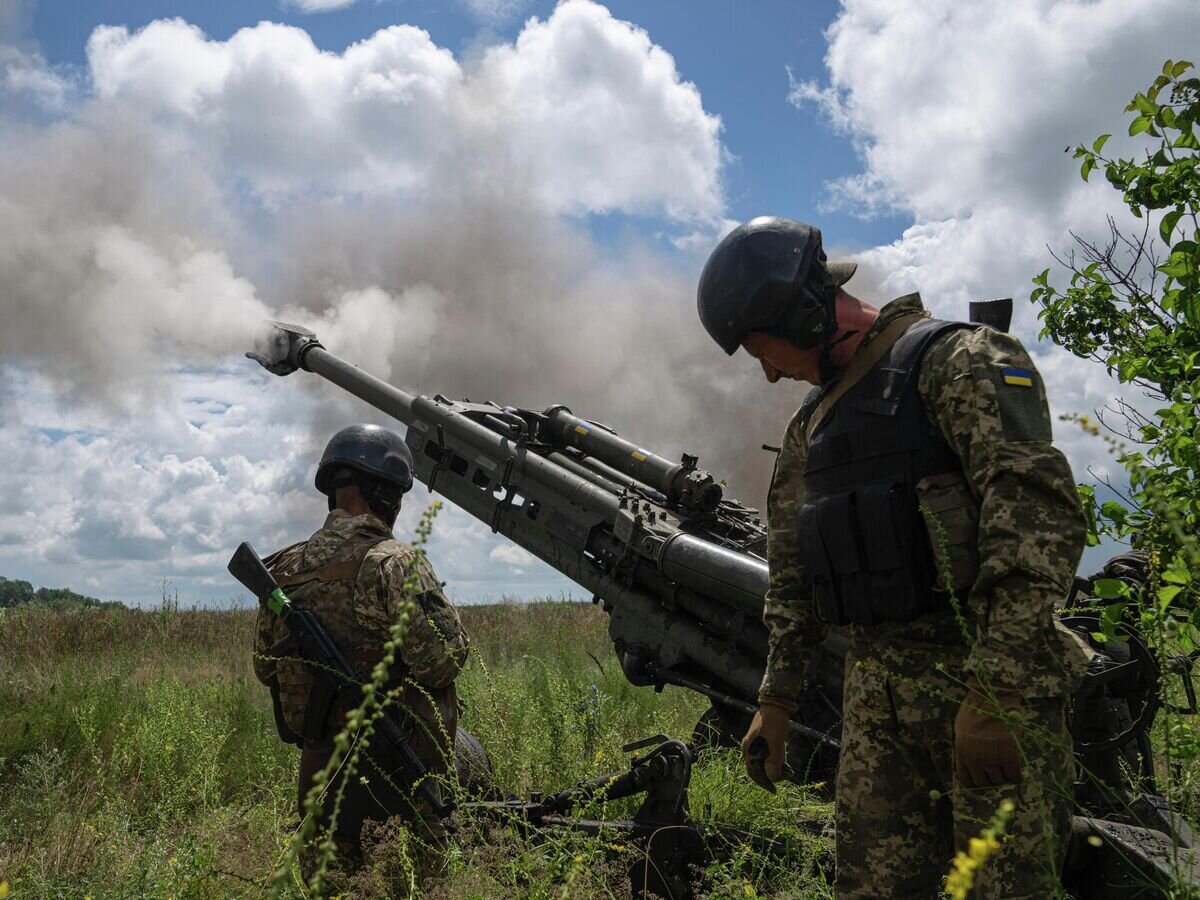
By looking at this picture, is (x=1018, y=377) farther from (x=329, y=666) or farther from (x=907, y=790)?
(x=329, y=666)

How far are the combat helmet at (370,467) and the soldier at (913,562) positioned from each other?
1813 millimetres

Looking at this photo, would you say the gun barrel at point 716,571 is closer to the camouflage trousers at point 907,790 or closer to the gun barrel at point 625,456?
the gun barrel at point 625,456

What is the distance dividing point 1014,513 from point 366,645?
2.53 meters

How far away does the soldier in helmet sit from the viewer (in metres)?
3.69

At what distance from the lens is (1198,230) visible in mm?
2855

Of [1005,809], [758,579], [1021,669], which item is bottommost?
[1005,809]

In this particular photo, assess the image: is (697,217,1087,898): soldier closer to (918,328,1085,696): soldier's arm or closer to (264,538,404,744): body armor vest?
(918,328,1085,696): soldier's arm

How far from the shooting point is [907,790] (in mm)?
2430

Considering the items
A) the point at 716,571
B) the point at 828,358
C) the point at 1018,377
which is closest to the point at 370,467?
the point at 828,358

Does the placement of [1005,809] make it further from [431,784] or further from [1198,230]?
[431,784]

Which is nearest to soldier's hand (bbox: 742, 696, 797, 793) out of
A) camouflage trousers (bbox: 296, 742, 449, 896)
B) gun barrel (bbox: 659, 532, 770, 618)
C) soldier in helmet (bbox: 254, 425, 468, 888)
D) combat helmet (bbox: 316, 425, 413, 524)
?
soldier in helmet (bbox: 254, 425, 468, 888)

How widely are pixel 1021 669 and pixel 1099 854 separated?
3.89ft

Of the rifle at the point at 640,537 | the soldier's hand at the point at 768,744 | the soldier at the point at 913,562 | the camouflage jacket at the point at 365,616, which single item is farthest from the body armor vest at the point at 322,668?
the rifle at the point at 640,537

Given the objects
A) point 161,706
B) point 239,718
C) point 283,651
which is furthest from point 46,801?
point 239,718
